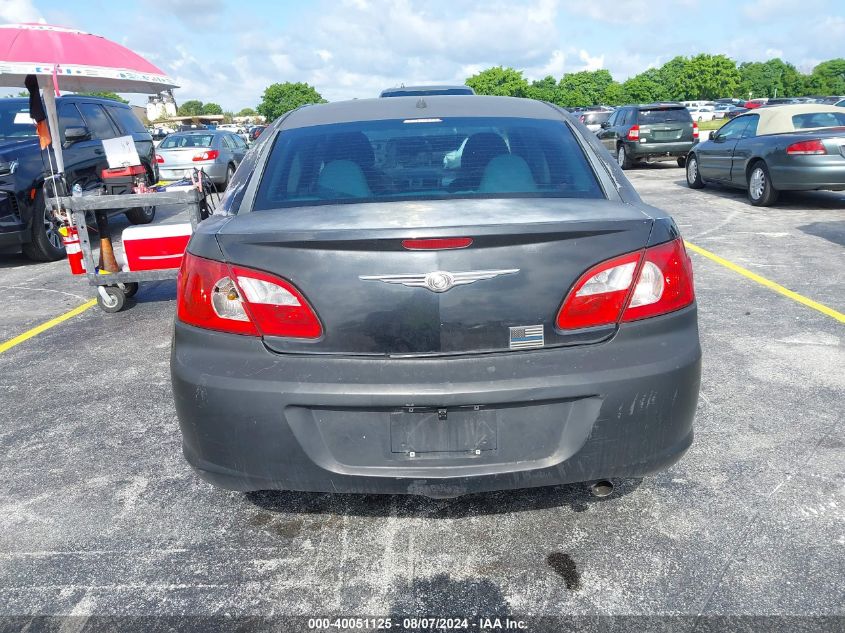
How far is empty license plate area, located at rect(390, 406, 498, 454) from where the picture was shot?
2.20 meters

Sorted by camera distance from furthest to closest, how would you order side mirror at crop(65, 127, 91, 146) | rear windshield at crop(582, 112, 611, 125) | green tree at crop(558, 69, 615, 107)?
1. green tree at crop(558, 69, 615, 107)
2. rear windshield at crop(582, 112, 611, 125)
3. side mirror at crop(65, 127, 91, 146)

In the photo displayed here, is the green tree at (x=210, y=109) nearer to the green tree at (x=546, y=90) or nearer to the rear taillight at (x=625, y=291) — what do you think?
the green tree at (x=546, y=90)

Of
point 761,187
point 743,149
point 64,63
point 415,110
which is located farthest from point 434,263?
point 743,149

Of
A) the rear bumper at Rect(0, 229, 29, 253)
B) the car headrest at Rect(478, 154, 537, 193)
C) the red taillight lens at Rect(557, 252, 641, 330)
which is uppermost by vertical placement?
the car headrest at Rect(478, 154, 537, 193)

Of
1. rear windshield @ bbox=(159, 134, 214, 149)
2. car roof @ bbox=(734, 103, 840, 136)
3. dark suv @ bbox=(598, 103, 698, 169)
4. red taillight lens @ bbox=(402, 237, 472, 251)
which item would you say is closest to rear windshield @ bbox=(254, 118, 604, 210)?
red taillight lens @ bbox=(402, 237, 472, 251)

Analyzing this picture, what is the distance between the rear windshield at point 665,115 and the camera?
16.9 meters

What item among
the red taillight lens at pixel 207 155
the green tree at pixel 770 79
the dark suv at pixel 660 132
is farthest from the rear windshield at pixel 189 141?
the green tree at pixel 770 79

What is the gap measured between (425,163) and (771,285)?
15.2 feet

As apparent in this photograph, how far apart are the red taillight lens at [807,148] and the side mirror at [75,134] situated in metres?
9.53

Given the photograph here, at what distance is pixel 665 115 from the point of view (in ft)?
55.5

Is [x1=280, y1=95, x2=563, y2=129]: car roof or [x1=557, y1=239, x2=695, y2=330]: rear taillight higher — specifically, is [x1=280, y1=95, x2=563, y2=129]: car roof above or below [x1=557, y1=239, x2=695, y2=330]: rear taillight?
above

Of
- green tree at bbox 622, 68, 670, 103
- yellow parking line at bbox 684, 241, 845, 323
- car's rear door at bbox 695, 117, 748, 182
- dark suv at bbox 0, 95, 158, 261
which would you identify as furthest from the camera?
green tree at bbox 622, 68, 670, 103

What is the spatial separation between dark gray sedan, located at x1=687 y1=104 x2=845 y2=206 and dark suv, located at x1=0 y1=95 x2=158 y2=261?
30.9ft

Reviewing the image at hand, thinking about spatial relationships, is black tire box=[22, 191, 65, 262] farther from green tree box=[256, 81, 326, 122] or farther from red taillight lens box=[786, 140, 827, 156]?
green tree box=[256, 81, 326, 122]
